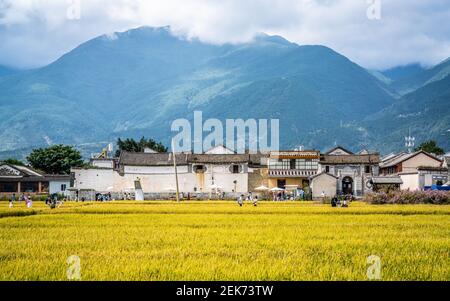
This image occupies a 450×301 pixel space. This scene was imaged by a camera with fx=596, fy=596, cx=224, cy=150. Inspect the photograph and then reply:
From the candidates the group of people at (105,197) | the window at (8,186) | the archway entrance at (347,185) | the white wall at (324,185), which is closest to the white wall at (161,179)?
the group of people at (105,197)

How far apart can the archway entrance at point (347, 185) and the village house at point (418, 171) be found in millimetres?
5248

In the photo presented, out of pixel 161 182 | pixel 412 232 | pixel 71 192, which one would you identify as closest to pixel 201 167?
pixel 161 182

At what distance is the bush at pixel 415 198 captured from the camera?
43.8 m

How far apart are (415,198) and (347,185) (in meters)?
23.3

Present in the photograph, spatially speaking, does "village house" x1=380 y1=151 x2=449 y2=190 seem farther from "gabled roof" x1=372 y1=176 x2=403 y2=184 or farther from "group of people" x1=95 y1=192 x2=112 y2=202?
"group of people" x1=95 y1=192 x2=112 y2=202

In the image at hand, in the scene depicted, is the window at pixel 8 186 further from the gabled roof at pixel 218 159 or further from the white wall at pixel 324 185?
the white wall at pixel 324 185

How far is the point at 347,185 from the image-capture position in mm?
67438

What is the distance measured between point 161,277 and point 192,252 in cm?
311

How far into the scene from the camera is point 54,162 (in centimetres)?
8656

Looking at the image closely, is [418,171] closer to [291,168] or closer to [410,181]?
[410,181]

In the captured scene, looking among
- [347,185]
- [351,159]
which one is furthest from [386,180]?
[351,159]

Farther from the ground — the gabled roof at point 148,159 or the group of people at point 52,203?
the gabled roof at point 148,159

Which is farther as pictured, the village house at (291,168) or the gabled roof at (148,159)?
the village house at (291,168)
